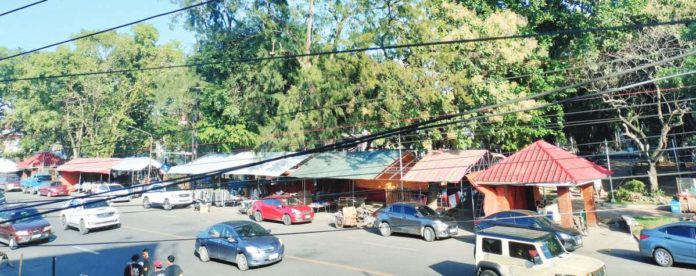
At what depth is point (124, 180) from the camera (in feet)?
164

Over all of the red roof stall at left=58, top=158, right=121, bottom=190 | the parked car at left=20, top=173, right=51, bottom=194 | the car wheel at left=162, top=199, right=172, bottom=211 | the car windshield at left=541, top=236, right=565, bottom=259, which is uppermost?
the red roof stall at left=58, top=158, right=121, bottom=190

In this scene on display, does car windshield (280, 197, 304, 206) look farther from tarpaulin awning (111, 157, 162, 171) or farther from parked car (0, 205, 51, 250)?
tarpaulin awning (111, 157, 162, 171)

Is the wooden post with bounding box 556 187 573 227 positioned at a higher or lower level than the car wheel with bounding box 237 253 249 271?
higher

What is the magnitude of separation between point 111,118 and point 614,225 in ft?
157

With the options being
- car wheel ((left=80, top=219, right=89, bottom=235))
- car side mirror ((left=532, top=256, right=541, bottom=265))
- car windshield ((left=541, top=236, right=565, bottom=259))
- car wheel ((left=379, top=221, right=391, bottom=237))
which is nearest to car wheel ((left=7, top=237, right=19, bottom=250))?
car wheel ((left=80, top=219, right=89, bottom=235))

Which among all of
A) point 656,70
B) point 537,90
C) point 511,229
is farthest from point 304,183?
point 656,70

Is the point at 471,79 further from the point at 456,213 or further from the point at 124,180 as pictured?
the point at 124,180

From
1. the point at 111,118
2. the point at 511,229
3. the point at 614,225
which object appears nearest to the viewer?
the point at 511,229

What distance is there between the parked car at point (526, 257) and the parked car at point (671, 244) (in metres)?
4.01

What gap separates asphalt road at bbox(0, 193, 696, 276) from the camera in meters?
13.7

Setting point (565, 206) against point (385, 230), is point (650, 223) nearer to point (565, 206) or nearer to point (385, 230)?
point (565, 206)

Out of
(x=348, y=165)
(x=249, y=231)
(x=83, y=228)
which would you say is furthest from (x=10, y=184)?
(x=249, y=231)

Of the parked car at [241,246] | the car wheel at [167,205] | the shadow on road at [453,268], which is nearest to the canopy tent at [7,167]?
the car wheel at [167,205]

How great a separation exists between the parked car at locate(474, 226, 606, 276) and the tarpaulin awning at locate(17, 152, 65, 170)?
59.3 meters
